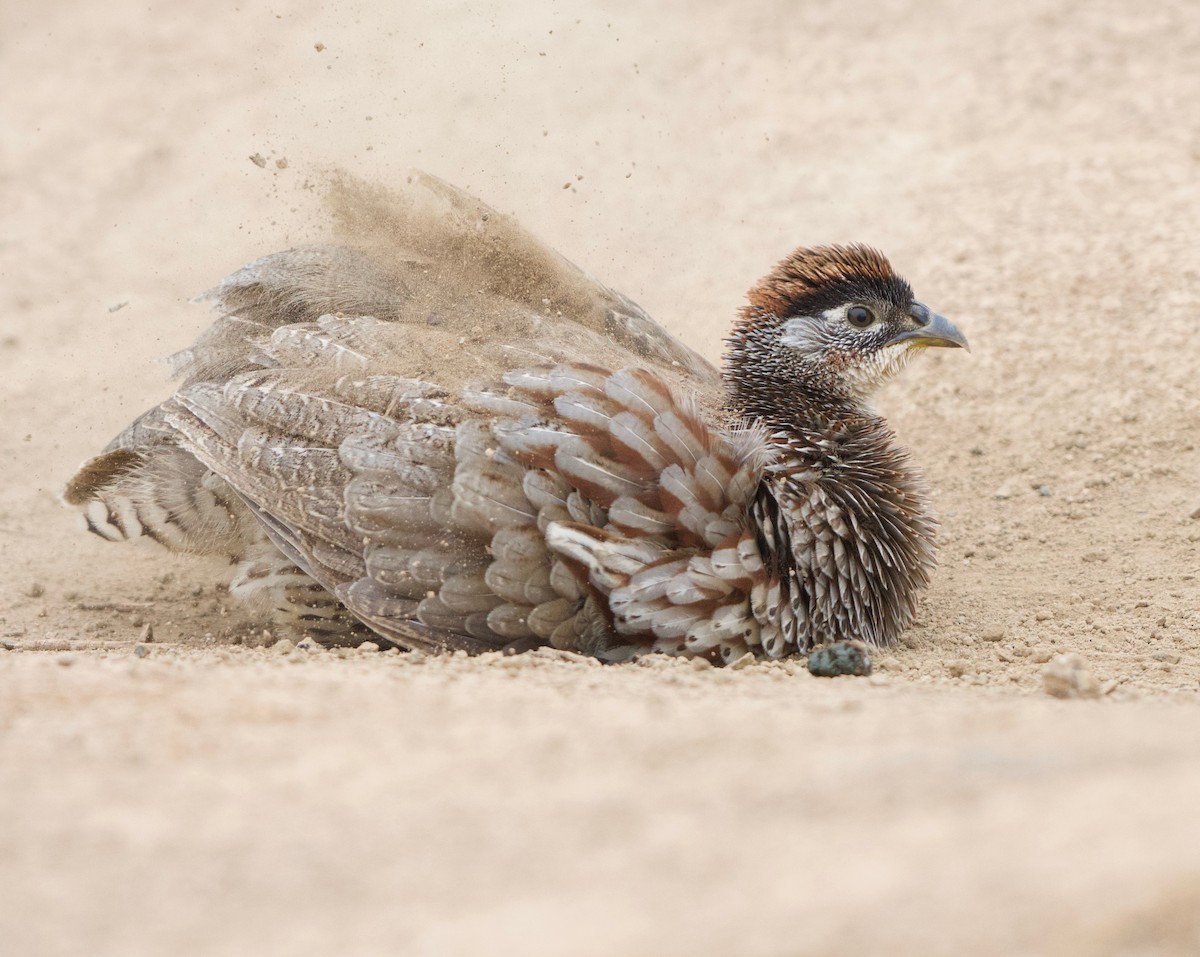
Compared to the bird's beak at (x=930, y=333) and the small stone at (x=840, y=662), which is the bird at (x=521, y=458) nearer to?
the bird's beak at (x=930, y=333)

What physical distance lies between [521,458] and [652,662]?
0.80 m

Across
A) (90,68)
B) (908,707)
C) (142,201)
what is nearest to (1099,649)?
(908,707)

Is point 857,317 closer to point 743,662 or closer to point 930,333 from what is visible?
point 930,333

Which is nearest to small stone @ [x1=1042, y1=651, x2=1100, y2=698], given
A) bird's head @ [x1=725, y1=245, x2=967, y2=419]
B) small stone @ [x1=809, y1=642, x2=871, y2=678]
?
small stone @ [x1=809, y1=642, x2=871, y2=678]

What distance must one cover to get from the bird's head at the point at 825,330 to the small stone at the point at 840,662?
1028 mm

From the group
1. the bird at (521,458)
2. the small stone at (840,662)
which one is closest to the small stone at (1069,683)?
the small stone at (840,662)

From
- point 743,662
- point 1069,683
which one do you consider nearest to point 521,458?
point 743,662

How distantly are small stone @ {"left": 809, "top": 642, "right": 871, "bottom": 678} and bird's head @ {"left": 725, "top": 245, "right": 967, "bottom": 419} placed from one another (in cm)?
103

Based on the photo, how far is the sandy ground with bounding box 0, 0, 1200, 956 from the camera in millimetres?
1812

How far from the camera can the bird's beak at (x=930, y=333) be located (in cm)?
464

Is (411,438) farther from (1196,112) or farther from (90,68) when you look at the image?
(90,68)

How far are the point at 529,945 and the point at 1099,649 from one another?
10.5ft

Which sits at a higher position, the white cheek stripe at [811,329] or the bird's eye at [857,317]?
the bird's eye at [857,317]

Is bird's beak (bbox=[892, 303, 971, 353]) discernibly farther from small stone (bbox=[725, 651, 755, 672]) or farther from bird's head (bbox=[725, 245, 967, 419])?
small stone (bbox=[725, 651, 755, 672])
